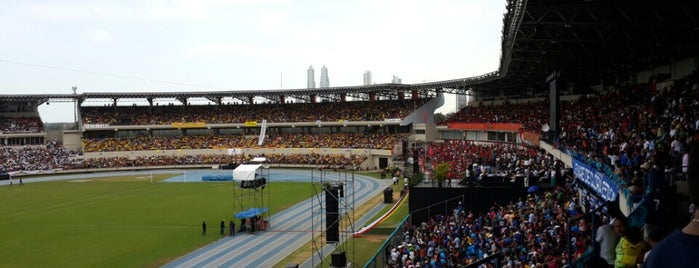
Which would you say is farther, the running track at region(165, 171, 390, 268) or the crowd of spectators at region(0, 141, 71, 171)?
the crowd of spectators at region(0, 141, 71, 171)

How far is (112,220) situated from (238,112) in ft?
152

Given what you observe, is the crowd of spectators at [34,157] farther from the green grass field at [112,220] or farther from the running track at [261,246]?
the running track at [261,246]

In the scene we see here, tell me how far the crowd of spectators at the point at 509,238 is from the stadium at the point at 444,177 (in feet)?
0.26

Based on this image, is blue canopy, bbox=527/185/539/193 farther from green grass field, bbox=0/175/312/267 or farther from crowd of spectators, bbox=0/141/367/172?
crowd of spectators, bbox=0/141/367/172

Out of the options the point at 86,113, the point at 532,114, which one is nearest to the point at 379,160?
the point at 532,114

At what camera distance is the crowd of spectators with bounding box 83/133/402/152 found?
67688mm

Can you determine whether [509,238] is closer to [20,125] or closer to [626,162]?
[626,162]

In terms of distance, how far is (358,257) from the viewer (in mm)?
22531

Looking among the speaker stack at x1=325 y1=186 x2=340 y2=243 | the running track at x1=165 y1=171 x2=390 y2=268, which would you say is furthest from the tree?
the speaker stack at x1=325 y1=186 x2=340 y2=243

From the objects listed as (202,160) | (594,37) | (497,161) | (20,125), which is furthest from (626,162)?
(20,125)

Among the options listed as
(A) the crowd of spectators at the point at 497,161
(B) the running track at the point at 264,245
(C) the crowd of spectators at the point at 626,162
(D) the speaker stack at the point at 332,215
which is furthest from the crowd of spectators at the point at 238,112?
(D) the speaker stack at the point at 332,215

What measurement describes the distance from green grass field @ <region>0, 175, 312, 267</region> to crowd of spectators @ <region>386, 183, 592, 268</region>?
10.9 m

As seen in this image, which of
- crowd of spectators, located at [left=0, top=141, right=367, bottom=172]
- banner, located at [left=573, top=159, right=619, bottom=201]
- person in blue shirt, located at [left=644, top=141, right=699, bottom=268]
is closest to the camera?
person in blue shirt, located at [left=644, top=141, right=699, bottom=268]

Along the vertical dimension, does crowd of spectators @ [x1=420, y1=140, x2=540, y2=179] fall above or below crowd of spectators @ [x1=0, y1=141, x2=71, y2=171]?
above
